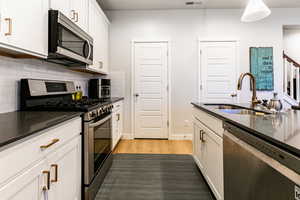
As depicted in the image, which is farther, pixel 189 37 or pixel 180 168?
pixel 189 37

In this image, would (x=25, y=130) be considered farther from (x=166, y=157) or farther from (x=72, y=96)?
(x=166, y=157)

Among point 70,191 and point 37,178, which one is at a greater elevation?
point 37,178

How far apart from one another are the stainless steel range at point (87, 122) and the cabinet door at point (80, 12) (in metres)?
0.83

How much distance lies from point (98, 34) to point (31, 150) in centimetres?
281

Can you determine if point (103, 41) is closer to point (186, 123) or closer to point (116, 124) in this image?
point (116, 124)

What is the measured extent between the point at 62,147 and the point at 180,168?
178 cm

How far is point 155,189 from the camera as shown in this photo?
2143mm

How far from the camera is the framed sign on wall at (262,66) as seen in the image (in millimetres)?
4289

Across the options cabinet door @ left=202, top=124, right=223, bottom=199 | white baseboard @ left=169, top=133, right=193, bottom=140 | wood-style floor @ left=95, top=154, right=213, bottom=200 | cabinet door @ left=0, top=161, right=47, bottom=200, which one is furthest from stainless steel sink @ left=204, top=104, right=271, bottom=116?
white baseboard @ left=169, top=133, right=193, bottom=140

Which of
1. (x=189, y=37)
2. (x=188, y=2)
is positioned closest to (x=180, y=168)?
(x=189, y=37)

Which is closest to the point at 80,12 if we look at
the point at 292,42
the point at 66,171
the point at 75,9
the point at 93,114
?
the point at 75,9

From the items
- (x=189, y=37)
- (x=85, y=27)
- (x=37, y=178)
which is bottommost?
(x=37, y=178)

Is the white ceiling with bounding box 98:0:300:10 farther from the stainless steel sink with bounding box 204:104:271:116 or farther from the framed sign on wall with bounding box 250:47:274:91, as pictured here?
the stainless steel sink with bounding box 204:104:271:116

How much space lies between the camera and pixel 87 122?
5.78ft
